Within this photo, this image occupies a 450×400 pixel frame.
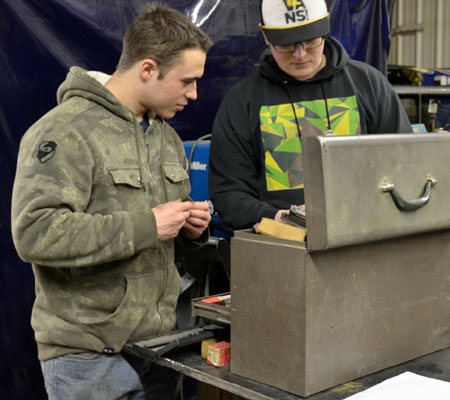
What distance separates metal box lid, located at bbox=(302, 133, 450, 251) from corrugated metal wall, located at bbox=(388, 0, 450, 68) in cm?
547

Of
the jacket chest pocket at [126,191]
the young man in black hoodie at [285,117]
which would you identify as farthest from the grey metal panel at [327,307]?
the young man in black hoodie at [285,117]

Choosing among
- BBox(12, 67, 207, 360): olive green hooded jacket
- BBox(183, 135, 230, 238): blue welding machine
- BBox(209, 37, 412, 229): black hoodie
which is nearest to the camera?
BBox(12, 67, 207, 360): olive green hooded jacket

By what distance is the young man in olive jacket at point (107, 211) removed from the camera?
1.24 metres

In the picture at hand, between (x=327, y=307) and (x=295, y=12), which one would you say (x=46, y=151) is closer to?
(x=327, y=307)

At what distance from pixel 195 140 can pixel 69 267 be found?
55.0 inches

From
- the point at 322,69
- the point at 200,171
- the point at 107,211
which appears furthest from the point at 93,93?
the point at 200,171

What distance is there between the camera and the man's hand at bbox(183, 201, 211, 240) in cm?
144

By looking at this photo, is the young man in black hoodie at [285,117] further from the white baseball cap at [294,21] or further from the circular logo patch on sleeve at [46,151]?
the circular logo patch on sleeve at [46,151]

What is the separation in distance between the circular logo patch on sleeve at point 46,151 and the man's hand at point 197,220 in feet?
1.05

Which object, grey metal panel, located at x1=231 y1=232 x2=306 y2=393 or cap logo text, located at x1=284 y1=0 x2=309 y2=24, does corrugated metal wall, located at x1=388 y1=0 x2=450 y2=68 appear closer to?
cap logo text, located at x1=284 y1=0 x2=309 y2=24

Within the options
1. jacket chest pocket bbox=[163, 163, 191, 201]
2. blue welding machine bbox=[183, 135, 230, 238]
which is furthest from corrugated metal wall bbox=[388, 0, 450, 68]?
jacket chest pocket bbox=[163, 163, 191, 201]

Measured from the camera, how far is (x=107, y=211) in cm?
134

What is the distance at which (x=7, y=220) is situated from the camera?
225cm

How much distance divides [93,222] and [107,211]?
0.09 metres
